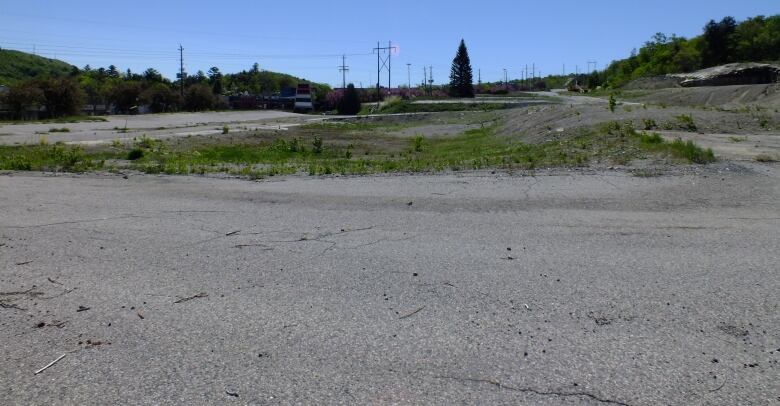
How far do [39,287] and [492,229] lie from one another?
559 cm

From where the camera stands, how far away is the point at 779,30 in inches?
2643

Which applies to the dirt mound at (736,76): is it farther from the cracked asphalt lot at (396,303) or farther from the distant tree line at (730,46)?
the cracked asphalt lot at (396,303)

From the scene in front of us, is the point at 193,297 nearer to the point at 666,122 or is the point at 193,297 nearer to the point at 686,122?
the point at 666,122

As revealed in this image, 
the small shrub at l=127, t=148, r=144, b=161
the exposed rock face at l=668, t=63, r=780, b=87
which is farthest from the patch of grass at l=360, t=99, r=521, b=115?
the small shrub at l=127, t=148, r=144, b=161

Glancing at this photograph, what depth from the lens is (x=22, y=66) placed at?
16688 centimetres

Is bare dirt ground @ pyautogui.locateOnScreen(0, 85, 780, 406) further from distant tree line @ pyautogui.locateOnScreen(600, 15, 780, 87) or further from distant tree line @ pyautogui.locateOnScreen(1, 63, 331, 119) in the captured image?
distant tree line @ pyautogui.locateOnScreen(600, 15, 780, 87)

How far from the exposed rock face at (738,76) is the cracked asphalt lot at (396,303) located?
43340 millimetres

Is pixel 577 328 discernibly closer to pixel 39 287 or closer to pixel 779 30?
pixel 39 287

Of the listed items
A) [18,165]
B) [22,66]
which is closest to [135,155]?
[18,165]

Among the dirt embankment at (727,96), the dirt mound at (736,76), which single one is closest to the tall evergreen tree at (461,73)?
the dirt mound at (736,76)

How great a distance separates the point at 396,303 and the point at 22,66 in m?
195

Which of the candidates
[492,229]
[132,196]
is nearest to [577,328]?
[492,229]

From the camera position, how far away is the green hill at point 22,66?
15414 centimetres

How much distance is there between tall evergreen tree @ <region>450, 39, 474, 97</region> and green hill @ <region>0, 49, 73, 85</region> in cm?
10524
